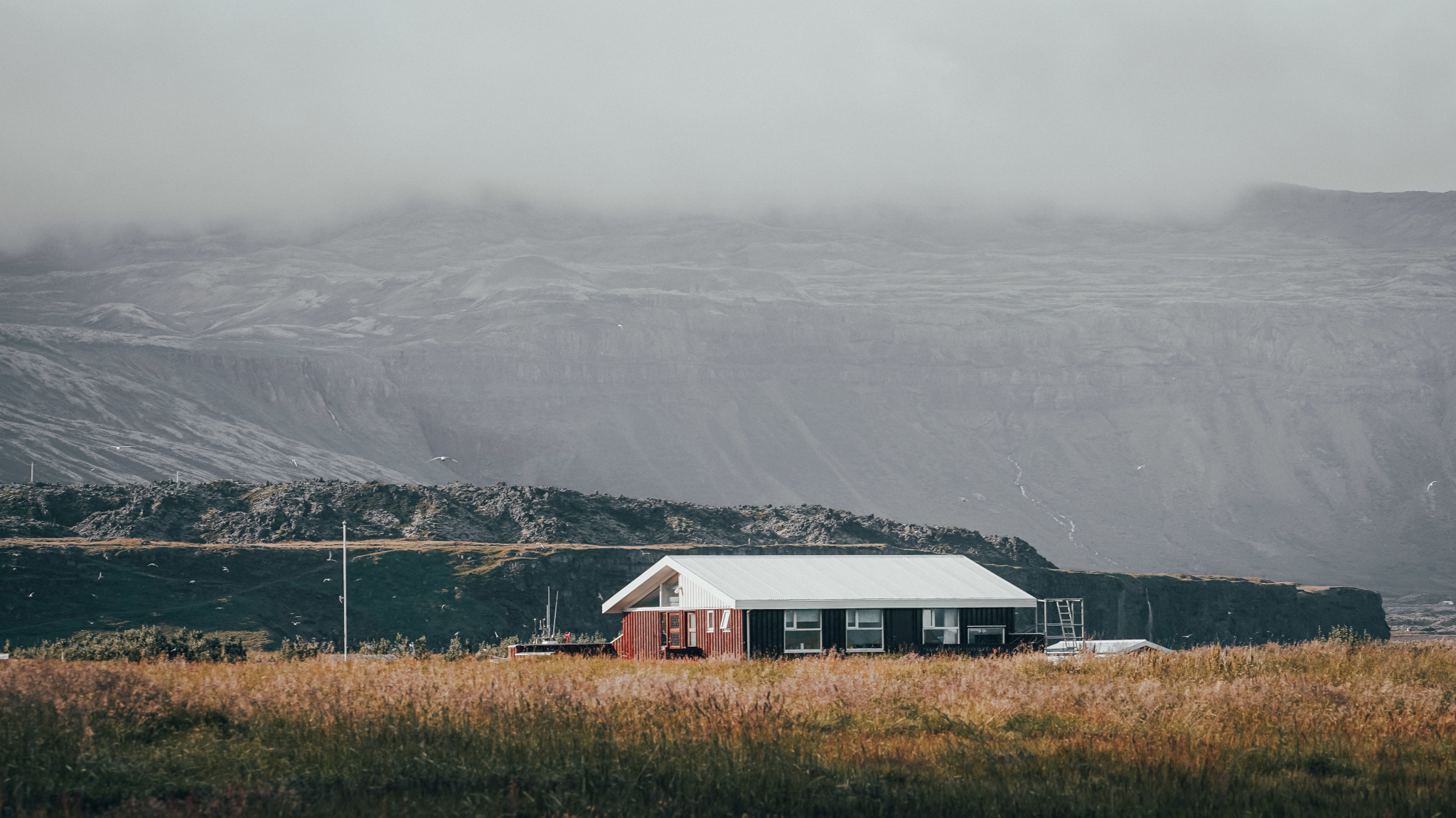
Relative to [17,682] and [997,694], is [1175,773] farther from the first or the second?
[17,682]

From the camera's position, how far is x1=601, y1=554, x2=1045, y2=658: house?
39.4 meters

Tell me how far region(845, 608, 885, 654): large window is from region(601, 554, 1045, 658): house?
28 millimetres

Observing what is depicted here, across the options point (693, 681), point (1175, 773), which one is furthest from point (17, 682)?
point (1175, 773)

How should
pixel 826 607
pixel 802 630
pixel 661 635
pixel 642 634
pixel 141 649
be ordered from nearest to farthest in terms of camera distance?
pixel 141 649, pixel 826 607, pixel 802 630, pixel 661 635, pixel 642 634

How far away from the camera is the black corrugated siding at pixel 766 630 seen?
39.2m

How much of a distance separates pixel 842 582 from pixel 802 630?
2.27m

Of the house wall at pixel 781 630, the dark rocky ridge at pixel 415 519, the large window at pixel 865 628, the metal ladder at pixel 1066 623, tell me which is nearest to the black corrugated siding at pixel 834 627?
the house wall at pixel 781 630

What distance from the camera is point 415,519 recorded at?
106688 millimetres

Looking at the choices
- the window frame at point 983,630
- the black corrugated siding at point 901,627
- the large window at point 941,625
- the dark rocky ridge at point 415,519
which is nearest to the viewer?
the black corrugated siding at point 901,627

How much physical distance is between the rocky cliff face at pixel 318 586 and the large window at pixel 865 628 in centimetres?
3966

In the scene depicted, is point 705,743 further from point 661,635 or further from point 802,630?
point 661,635

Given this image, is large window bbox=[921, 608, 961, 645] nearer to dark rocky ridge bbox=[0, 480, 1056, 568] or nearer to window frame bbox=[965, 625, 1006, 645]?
window frame bbox=[965, 625, 1006, 645]

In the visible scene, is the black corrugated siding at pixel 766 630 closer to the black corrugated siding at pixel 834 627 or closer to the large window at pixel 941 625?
the black corrugated siding at pixel 834 627

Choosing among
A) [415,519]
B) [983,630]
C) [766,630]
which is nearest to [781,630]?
[766,630]
